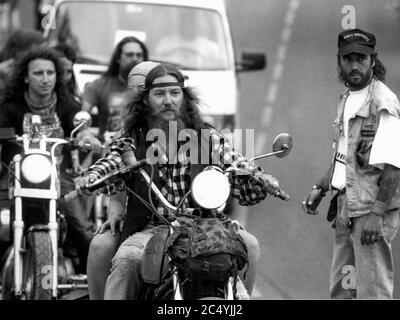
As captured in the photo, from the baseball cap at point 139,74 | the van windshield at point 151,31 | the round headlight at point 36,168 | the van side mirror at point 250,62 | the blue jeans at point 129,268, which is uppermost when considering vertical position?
the van windshield at point 151,31

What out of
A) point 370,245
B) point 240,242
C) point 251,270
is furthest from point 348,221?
point 240,242

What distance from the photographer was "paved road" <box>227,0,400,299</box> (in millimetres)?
12466

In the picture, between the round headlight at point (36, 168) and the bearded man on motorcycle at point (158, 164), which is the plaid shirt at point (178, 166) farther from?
the round headlight at point (36, 168)

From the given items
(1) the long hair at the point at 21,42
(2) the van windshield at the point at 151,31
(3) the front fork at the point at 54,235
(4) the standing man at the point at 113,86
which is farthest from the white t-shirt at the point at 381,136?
(2) the van windshield at the point at 151,31

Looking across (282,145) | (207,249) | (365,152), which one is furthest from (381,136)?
(207,249)

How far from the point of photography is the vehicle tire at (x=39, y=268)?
8891 mm

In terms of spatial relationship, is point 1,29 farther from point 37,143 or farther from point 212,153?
point 212,153

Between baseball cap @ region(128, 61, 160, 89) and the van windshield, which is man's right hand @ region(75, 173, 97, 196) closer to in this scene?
baseball cap @ region(128, 61, 160, 89)

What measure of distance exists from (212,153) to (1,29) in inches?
811

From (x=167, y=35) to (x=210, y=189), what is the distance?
8322mm

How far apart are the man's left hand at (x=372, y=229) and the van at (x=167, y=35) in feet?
18.9

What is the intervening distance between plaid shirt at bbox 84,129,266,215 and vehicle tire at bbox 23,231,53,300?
5.17ft

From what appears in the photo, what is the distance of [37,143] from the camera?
30.8ft

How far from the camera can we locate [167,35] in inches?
581
